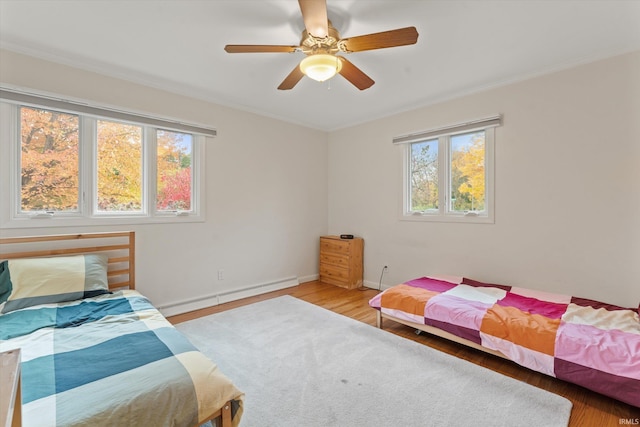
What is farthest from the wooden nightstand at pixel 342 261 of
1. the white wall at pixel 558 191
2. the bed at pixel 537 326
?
the bed at pixel 537 326

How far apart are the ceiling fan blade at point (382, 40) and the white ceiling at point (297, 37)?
0.82 ft

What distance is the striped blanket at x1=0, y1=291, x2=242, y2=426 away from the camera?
110 cm

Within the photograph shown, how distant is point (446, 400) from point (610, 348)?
1.03 m

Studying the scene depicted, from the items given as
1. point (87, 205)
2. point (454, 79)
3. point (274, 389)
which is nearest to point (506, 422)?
point (274, 389)

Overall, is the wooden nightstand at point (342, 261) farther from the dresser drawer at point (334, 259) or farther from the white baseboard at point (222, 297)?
the white baseboard at point (222, 297)

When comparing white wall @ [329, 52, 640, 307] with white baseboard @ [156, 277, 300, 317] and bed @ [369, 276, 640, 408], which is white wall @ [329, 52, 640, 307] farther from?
white baseboard @ [156, 277, 300, 317]

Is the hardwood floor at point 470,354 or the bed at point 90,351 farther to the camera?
the hardwood floor at point 470,354

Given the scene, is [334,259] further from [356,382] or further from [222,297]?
[356,382]

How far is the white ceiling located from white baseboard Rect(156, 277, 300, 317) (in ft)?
7.97

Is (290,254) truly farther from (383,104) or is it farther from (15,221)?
(15,221)

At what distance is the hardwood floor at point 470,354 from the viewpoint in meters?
1.64

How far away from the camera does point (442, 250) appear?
3.49 m

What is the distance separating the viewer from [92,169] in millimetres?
2758

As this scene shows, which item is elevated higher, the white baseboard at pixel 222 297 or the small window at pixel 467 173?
the small window at pixel 467 173
